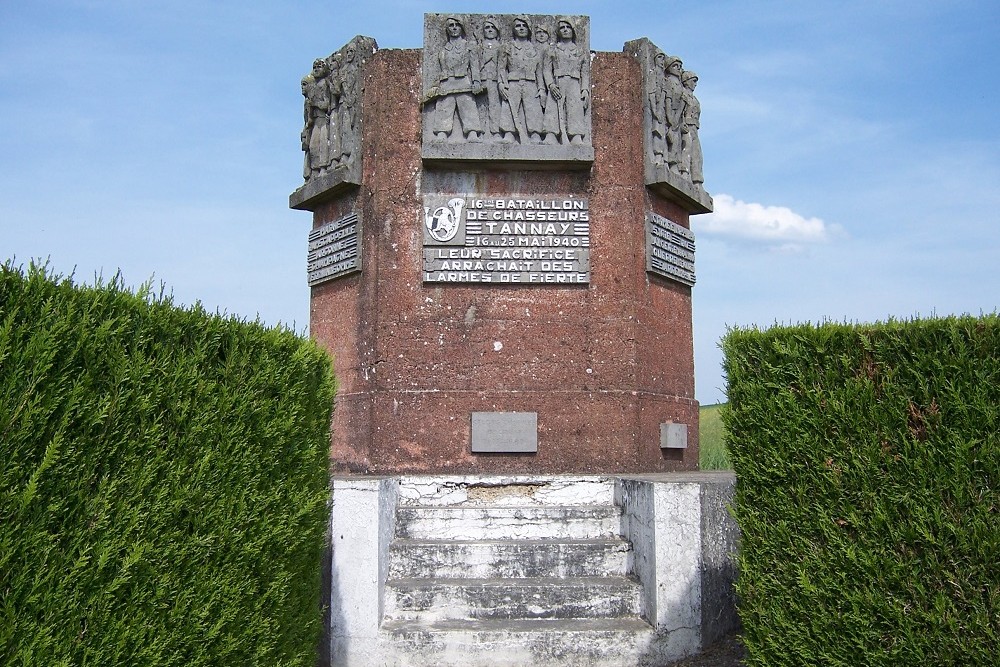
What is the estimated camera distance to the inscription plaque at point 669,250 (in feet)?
27.5

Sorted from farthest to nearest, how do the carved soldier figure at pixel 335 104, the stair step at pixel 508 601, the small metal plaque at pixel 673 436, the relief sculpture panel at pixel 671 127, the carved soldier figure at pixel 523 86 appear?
the carved soldier figure at pixel 335 104
the relief sculpture panel at pixel 671 127
the small metal plaque at pixel 673 436
the carved soldier figure at pixel 523 86
the stair step at pixel 508 601

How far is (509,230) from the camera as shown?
26.4 feet

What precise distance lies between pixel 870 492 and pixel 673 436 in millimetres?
4234

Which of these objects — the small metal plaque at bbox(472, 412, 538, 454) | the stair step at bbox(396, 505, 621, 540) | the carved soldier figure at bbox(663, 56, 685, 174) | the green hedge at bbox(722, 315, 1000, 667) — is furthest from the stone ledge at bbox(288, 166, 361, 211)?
the green hedge at bbox(722, 315, 1000, 667)

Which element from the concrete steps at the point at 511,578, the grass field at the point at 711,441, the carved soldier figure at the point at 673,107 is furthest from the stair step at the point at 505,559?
the carved soldier figure at the point at 673,107

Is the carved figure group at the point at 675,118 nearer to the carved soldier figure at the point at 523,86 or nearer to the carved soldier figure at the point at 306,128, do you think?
the carved soldier figure at the point at 523,86

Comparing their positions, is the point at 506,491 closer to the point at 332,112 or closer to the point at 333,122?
the point at 333,122

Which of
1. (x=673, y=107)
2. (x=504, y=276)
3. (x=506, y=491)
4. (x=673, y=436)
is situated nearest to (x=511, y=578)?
(x=506, y=491)

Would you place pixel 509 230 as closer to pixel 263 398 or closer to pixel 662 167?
pixel 662 167

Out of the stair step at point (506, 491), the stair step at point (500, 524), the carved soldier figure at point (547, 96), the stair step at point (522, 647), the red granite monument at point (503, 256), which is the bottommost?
the stair step at point (522, 647)

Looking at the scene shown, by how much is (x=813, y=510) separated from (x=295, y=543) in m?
2.71

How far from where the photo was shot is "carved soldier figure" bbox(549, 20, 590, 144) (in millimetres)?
8133

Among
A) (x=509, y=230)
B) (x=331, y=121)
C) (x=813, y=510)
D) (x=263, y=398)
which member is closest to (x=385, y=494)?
(x=263, y=398)

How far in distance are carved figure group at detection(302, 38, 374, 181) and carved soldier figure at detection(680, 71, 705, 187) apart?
3.34m
